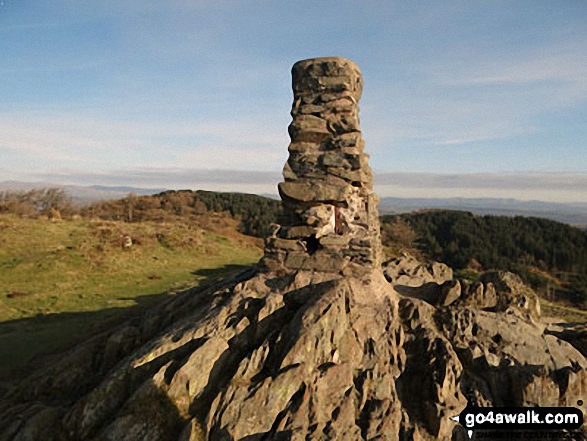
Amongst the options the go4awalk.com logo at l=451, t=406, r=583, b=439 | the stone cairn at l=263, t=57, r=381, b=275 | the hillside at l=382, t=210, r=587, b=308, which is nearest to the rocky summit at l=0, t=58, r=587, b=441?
the stone cairn at l=263, t=57, r=381, b=275

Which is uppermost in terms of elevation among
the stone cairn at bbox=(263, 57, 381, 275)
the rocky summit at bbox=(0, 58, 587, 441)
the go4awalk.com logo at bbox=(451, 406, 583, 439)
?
the stone cairn at bbox=(263, 57, 381, 275)

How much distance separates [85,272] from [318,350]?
2915 cm

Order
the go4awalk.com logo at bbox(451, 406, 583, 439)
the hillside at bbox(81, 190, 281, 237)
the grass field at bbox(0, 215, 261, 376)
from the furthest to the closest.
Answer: the hillside at bbox(81, 190, 281, 237) → the grass field at bbox(0, 215, 261, 376) → the go4awalk.com logo at bbox(451, 406, 583, 439)

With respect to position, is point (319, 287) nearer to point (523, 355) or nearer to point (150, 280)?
point (523, 355)

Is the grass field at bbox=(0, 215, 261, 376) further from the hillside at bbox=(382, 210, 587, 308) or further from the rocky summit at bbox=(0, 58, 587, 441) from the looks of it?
the hillside at bbox=(382, 210, 587, 308)

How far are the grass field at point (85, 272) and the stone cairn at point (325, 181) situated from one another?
1258 cm

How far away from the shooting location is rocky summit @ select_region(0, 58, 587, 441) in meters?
8.21

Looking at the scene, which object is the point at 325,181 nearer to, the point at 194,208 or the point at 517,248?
the point at 517,248

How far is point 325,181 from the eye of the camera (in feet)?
41.5

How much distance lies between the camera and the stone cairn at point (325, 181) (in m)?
12.3

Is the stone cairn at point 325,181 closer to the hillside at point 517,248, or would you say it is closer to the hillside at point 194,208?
the hillside at point 517,248

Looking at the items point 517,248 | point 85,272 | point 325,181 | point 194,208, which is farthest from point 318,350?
point 194,208

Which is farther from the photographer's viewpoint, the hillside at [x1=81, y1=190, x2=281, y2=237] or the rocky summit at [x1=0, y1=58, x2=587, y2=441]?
the hillside at [x1=81, y1=190, x2=281, y2=237]

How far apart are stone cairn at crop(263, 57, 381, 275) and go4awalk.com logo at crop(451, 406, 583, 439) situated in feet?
16.1
